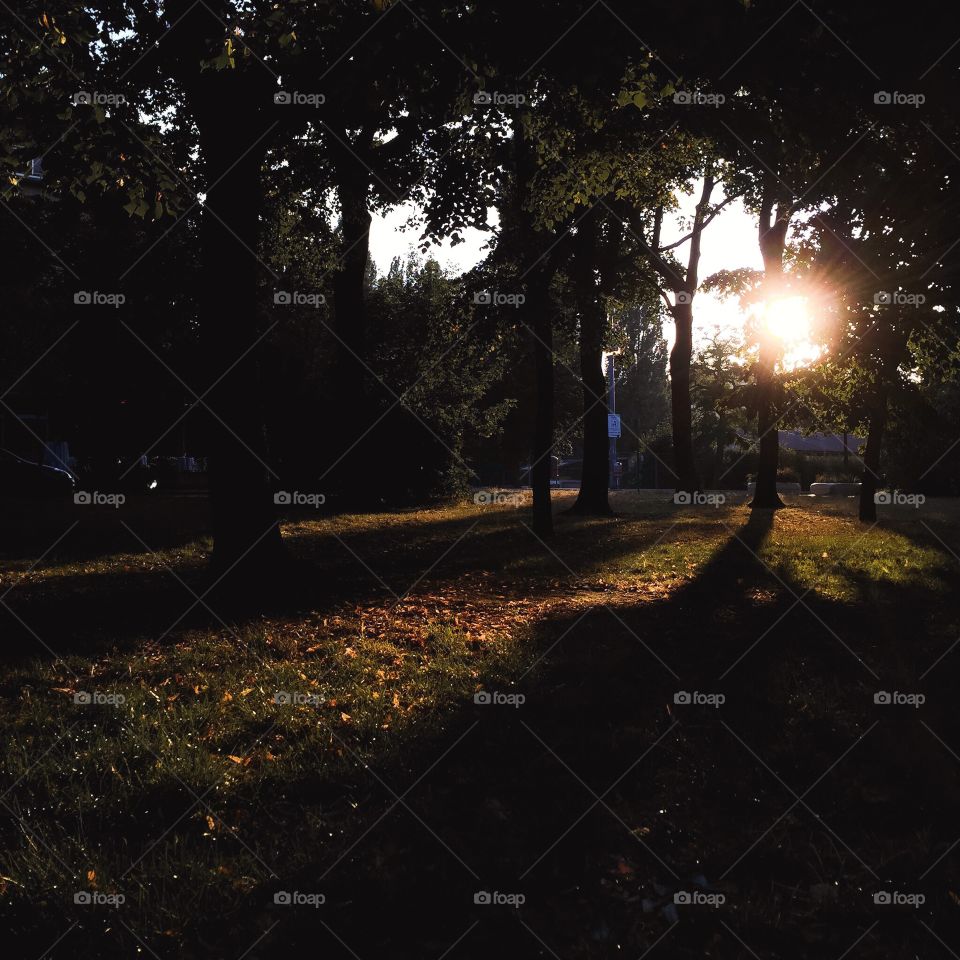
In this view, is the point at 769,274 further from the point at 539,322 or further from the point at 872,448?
the point at 539,322

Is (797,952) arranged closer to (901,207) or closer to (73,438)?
(901,207)

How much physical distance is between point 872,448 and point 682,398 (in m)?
8.67

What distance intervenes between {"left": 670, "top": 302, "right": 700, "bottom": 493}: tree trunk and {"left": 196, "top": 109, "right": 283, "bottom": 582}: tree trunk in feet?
67.5

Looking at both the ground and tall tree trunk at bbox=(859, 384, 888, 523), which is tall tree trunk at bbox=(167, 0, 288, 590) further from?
tall tree trunk at bbox=(859, 384, 888, 523)

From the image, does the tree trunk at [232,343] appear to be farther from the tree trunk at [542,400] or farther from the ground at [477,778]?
the tree trunk at [542,400]

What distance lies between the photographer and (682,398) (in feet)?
93.2

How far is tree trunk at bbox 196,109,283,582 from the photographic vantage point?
372 inches

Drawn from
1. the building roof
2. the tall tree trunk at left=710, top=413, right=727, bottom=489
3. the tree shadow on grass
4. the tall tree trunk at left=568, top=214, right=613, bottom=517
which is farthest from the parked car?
the building roof

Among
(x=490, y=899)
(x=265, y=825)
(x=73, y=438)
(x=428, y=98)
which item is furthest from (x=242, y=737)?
(x=73, y=438)

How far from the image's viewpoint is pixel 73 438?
3291 cm

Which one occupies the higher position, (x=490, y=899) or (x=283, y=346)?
(x=283, y=346)

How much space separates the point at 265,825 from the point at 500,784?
4.15 feet

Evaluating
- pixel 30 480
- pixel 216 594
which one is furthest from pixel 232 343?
pixel 30 480

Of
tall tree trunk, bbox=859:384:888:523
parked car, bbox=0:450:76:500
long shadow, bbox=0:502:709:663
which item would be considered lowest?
long shadow, bbox=0:502:709:663
